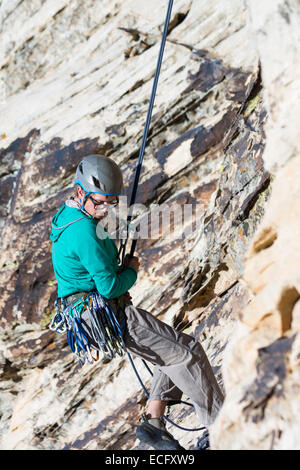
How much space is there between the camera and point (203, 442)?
18.3ft

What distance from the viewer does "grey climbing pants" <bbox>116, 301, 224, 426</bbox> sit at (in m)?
5.16

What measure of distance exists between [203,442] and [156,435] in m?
0.73

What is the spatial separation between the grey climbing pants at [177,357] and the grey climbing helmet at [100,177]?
1.22 m

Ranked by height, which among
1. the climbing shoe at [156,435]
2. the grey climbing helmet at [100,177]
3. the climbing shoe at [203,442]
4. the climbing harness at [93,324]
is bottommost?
the climbing shoe at [203,442]

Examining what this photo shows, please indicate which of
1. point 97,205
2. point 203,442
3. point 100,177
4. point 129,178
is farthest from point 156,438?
point 129,178

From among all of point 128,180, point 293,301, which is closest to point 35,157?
point 128,180

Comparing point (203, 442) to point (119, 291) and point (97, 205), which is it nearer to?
point (119, 291)

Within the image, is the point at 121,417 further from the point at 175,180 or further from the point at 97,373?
the point at 175,180

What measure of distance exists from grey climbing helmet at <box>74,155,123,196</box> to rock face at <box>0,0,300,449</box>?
6.95 feet

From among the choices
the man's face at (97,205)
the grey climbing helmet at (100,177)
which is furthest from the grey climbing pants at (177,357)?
the grey climbing helmet at (100,177)

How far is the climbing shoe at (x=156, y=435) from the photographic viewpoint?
16.3 ft

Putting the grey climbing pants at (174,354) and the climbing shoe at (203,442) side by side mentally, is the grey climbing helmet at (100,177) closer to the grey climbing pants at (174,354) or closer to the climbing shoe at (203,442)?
the grey climbing pants at (174,354)

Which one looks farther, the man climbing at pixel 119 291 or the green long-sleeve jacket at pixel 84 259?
the man climbing at pixel 119 291

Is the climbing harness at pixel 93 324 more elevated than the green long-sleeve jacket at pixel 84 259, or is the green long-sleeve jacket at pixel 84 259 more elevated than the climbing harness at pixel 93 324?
the green long-sleeve jacket at pixel 84 259
